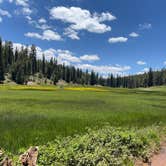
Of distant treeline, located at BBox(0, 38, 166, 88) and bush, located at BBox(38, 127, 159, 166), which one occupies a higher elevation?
distant treeline, located at BBox(0, 38, 166, 88)

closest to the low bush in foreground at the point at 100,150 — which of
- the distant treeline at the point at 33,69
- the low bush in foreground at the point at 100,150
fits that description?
the low bush in foreground at the point at 100,150

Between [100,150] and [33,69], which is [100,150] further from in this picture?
[33,69]

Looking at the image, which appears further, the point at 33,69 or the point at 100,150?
the point at 33,69

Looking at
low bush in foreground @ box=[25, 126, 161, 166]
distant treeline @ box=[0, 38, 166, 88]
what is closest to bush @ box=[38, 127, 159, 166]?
low bush in foreground @ box=[25, 126, 161, 166]

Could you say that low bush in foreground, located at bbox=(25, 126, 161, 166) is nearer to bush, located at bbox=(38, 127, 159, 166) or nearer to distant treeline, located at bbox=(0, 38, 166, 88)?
bush, located at bbox=(38, 127, 159, 166)

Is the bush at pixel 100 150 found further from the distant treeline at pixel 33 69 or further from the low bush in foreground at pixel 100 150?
the distant treeline at pixel 33 69

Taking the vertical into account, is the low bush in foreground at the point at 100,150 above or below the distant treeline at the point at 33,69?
below

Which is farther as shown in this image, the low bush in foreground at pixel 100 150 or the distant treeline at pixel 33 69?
the distant treeline at pixel 33 69

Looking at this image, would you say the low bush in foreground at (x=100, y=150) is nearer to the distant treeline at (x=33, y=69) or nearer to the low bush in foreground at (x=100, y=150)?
the low bush in foreground at (x=100, y=150)

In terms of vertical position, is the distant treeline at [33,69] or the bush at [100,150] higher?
the distant treeline at [33,69]

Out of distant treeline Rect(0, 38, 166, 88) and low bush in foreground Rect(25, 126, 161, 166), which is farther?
distant treeline Rect(0, 38, 166, 88)

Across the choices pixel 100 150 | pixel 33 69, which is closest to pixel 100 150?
pixel 100 150

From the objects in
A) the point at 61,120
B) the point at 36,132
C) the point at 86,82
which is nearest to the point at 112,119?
the point at 61,120

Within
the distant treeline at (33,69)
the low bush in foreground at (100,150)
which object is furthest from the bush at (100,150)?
the distant treeline at (33,69)
